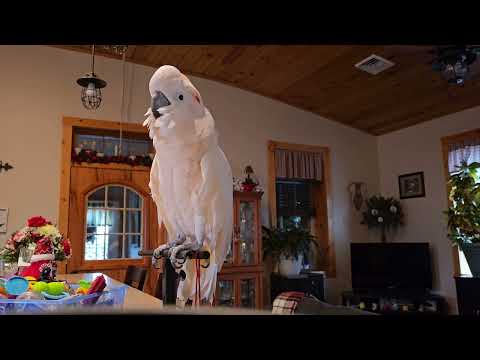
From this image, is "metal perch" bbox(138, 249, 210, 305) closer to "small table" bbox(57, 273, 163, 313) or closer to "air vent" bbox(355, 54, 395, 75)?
"small table" bbox(57, 273, 163, 313)

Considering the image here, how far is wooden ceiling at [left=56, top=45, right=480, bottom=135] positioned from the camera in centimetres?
307

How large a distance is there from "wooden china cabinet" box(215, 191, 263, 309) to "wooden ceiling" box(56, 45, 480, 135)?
3.92 ft

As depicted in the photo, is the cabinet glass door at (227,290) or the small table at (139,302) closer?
the small table at (139,302)

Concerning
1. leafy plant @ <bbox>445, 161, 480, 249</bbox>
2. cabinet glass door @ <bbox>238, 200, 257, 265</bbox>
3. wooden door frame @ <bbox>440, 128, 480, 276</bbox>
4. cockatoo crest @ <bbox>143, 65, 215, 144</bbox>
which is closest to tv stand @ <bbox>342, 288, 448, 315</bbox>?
wooden door frame @ <bbox>440, 128, 480, 276</bbox>

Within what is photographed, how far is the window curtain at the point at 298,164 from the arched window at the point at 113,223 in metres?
1.56

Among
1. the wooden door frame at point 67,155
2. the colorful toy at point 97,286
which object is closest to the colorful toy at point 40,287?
the colorful toy at point 97,286

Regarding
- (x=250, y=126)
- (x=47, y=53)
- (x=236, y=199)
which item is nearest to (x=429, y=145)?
(x=250, y=126)

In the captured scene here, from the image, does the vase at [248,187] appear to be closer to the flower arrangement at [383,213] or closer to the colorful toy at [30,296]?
the flower arrangement at [383,213]

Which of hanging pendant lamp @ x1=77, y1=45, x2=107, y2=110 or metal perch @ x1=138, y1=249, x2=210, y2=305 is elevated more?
hanging pendant lamp @ x1=77, y1=45, x2=107, y2=110

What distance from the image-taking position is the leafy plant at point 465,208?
3109 mm

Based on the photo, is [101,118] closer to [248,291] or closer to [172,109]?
[248,291]
